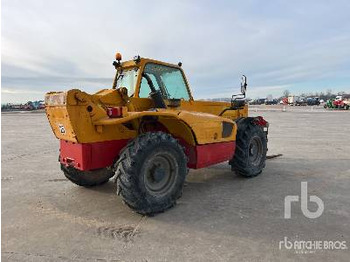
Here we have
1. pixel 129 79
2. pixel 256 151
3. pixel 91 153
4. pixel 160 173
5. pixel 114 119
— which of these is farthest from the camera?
pixel 256 151

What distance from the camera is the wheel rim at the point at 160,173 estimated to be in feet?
15.2

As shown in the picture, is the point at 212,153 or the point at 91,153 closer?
the point at 91,153

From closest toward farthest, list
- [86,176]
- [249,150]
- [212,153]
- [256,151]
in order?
[212,153] < [86,176] < [249,150] < [256,151]

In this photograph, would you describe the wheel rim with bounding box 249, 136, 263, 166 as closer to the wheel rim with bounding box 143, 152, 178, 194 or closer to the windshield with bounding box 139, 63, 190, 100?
the windshield with bounding box 139, 63, 190, 100

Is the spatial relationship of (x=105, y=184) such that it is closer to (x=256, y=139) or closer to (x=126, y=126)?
(x=126, y=126)

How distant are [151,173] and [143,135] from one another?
2.04ft

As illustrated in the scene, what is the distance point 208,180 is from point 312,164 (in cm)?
301

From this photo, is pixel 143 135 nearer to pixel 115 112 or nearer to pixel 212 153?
pixel 115 112

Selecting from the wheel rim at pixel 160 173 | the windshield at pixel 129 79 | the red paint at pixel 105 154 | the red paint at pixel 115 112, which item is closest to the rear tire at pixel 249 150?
the red paint at pixel 105 154

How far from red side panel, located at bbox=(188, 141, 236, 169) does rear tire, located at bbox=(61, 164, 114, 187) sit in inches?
67.6

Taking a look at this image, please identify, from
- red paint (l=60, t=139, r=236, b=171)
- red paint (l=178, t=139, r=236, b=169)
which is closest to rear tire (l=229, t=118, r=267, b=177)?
red paint (l=178, t=139, r=236, b=169)

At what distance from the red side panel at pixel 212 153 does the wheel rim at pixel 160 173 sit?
0.61 metres

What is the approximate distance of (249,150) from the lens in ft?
21.5

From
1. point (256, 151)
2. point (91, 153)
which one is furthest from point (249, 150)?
point (91, 153)
